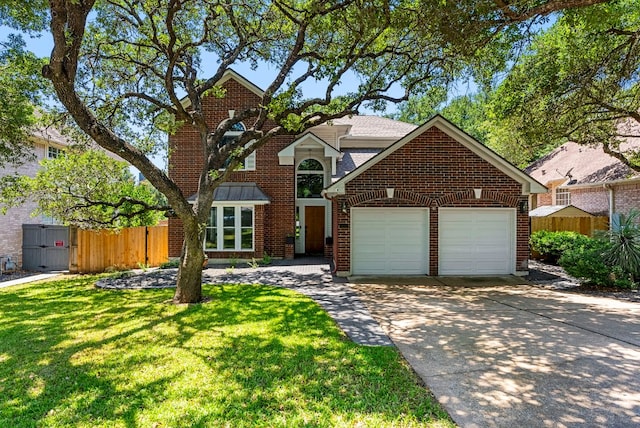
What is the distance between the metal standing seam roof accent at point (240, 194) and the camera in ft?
50.1

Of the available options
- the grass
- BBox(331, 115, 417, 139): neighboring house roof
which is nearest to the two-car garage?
the grass

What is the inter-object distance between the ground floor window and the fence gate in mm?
5570

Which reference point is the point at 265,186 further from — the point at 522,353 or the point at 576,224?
the point at 576,224

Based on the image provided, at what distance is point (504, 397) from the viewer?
3.98m

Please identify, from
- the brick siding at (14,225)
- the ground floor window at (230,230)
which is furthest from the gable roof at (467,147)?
the brick siding at (14,225)

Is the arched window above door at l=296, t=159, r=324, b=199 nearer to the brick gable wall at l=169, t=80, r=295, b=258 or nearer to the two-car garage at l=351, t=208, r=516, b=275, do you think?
the brick gable wall at l=169, t=80, r=295, b=258

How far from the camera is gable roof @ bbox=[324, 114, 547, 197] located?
11.5 m

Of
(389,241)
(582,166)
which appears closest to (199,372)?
(389,241)

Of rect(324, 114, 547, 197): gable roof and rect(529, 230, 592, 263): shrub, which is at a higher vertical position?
rect(324, 114, 547, 197): gable roof

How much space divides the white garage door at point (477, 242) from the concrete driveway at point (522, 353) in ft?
8.38

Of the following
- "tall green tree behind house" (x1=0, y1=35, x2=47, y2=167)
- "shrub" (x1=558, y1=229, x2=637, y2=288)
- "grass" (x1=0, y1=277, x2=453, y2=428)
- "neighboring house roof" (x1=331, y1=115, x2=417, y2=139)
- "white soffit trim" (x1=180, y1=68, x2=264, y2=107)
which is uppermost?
"white soffit trim" (x1=180, y1=68, x2=264, y2=107)

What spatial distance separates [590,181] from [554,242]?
478 cm

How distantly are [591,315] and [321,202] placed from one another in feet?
38.2

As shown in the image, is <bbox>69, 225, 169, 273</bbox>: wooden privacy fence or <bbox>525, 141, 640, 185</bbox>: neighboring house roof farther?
<bbox>525, 141, 640, 185</bbox>: neighboring house roof
